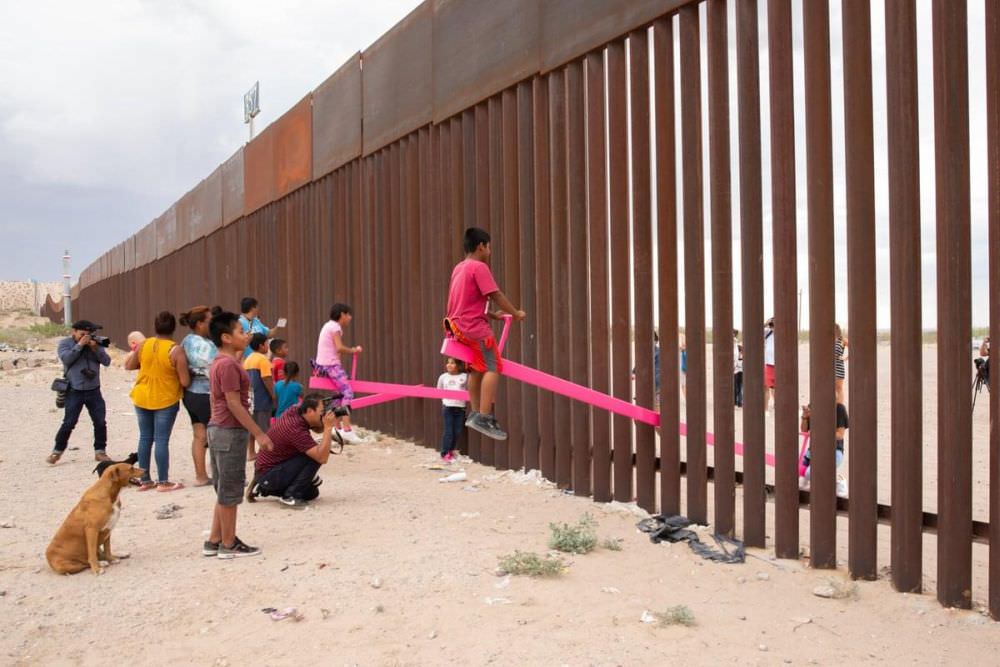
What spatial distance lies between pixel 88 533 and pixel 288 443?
185cm

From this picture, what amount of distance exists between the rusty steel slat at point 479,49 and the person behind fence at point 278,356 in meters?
2.84

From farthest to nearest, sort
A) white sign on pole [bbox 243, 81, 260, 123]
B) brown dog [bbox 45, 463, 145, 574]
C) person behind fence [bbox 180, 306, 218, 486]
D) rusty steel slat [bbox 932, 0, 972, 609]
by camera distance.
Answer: white sign on pole [bbox 243, 81, 260, 123] < person behind fence [bbox 180, 306, 218, 486] < brown dog [bbox 45, 463, 145, 574] < rusty steel slat [bbox 932, 0, 972, 609]

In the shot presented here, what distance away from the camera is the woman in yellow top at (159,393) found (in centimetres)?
732

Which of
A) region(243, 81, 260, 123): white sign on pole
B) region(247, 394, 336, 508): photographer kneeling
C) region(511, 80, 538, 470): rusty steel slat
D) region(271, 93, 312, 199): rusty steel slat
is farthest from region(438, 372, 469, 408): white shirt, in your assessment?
region(243, 81, 260, 123): white sign on pole

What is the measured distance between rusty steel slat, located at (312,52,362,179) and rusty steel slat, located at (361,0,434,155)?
228 mm

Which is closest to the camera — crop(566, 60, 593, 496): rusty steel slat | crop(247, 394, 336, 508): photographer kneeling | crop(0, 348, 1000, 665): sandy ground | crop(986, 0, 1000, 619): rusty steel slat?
crop(0, 348, 1000, 665): sandy ground

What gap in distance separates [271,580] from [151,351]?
3312 millimetres

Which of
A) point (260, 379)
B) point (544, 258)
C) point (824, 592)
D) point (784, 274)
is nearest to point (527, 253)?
point (544, 258)

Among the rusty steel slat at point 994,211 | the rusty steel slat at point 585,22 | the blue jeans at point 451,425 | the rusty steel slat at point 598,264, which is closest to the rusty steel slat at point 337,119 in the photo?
the blue jeans at point 451,425

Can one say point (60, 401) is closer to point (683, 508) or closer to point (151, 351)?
point (151, 351)

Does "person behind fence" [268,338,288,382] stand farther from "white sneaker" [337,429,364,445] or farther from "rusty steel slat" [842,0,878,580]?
"rusty steel slat" [842,0,878,580]

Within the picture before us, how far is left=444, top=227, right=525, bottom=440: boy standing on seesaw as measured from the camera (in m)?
5.94

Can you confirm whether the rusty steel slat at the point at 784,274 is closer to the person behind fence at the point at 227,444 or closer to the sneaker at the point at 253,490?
the person behind fence at the point at 227,444

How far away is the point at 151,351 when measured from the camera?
738 centimetres
